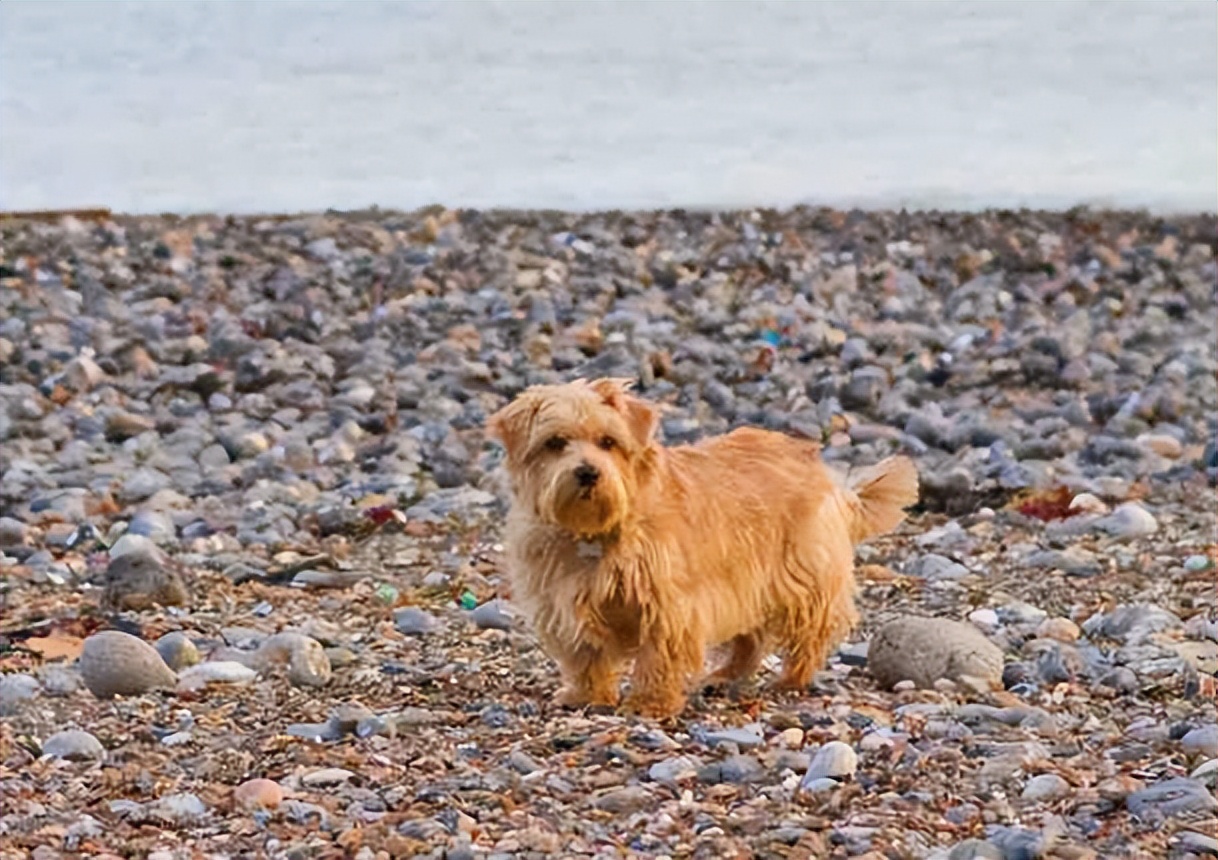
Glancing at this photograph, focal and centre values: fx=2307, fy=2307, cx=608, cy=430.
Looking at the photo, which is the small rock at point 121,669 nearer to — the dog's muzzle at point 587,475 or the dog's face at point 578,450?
the dog's face at point 578,450

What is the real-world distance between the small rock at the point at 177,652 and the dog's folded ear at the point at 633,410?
71.9 inches

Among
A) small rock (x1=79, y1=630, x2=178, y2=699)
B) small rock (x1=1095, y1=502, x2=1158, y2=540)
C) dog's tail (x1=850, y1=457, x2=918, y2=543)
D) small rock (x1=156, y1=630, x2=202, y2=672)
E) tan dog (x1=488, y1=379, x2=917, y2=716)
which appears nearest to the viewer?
tan dog (x1=488, y1=379, x2=917, y2=716)

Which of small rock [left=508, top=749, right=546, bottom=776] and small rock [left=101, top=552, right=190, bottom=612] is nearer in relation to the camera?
small rock [left=508, top=749, right=546, bottom=776]

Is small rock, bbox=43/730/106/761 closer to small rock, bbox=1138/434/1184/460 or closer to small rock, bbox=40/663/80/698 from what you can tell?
small rock, bbox=40/663/80/698

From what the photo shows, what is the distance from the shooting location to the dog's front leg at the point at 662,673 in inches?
283

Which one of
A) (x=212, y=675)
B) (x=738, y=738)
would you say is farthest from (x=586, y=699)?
(x=212, y=675)

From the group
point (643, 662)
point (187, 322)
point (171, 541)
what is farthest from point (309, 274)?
point (643, 662)

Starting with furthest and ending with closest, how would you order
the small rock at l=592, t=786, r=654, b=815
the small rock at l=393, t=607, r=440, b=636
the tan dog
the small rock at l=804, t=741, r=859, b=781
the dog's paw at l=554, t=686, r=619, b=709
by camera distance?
the small rock at l=393, t=607, r=440, b=636 < the dog's paw at l=554, t=686, r=619, b=709 < the tan dog < the small rock at l=804, t=741, r=859, b=781 < the small rock at l=592, t=786, r=654, b=815

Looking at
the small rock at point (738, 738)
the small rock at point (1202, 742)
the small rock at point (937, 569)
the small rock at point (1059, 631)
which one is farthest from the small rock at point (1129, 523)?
the small rock at point (738, 738)

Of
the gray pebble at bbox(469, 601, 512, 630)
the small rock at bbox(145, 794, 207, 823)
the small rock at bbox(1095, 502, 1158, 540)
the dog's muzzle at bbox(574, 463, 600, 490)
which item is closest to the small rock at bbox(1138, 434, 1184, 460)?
the small rock at bbox(1095, 502, 1158, 540)

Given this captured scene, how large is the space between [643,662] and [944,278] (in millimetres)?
12607

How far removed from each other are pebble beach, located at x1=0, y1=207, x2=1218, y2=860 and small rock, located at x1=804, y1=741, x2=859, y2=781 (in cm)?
1

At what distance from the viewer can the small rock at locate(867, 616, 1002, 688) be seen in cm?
754

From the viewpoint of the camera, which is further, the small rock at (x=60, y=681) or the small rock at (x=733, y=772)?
the small rock at (x=60, y=681)
